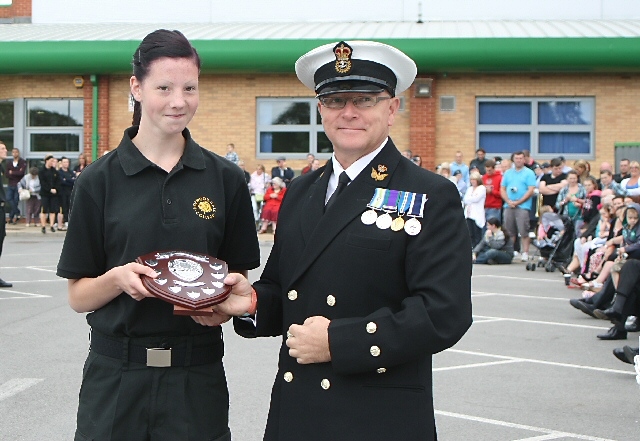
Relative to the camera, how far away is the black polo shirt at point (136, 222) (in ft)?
9.32

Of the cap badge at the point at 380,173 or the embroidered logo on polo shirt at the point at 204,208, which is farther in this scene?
the embroidered logo on polo shirt at the point at 204,208

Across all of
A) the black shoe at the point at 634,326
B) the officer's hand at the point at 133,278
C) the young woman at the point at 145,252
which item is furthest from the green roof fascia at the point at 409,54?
the officer's hand at the point at 133,278

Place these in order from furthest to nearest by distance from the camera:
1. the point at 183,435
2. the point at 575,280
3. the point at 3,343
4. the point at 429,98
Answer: the point at 429,98 → the point at 575,280 → the point at 3,343 → the point at 183,435

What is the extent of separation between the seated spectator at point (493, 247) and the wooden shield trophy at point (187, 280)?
13.2 metres

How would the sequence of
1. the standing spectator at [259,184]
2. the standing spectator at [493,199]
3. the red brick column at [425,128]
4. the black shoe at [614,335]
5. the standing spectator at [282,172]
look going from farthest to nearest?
the red brick column at [425,128] < the standing spectator at [259,184] < the standing spectator at [282,172] < the standing spectator at [493,199] < the black shoe at [614,335]

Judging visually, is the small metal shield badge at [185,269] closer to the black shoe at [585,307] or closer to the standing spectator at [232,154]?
the black shoe at [585,307]

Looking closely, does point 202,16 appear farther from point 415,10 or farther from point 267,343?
point 267,343

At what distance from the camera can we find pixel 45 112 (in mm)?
23672

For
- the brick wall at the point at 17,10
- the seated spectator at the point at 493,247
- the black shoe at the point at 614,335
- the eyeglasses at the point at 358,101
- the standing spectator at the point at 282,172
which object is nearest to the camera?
the eyeglasses at the point at 358,101

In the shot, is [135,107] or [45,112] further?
[45,112]

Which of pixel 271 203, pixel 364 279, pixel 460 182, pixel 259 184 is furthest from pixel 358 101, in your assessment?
pixel 259 184

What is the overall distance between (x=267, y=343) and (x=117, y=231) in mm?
5328

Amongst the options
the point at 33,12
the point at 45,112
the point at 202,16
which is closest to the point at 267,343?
the point at 45,112

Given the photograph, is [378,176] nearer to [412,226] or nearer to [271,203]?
[412,226]
